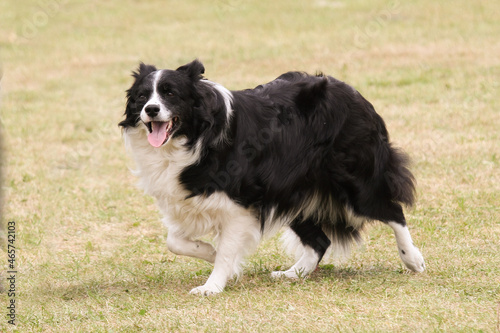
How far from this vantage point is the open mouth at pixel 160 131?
5.87 meters

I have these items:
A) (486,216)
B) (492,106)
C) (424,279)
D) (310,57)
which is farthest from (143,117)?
(310,57)

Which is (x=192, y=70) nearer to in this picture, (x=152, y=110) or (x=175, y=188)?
(x=152, y=110)

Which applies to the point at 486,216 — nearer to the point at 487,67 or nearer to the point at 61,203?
the point at 61,203

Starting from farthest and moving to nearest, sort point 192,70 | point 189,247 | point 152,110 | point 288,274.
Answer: point 288,274
point 189,247
point 192,70
point 152,110

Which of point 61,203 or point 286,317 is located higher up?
point 286,317

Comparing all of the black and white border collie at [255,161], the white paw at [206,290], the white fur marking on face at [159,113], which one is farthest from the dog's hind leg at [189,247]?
the white fur marking on face at [159,113]

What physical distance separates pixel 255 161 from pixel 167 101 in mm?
852

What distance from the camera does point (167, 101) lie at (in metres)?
5.82

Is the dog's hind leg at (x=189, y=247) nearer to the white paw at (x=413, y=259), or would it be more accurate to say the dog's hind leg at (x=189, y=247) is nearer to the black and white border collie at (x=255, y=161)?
the black and white border collie at (x=255, y=161)

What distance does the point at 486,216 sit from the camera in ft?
27.1

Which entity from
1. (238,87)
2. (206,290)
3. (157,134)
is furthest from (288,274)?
(238,87)

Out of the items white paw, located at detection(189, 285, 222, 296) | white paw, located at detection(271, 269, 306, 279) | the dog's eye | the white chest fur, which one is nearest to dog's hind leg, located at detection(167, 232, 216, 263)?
the white chest fur

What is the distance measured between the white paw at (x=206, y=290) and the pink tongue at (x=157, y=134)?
3.91 ft

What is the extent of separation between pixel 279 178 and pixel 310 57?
1295 centimetres
